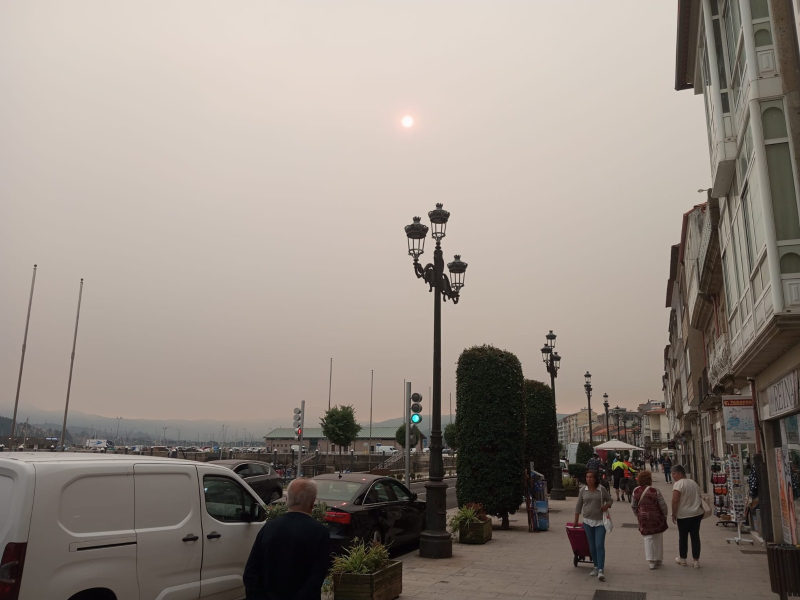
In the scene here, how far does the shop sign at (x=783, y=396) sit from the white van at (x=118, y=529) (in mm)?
9042

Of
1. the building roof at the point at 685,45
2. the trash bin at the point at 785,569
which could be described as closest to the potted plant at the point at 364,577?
the trash bin at the point at 785,569

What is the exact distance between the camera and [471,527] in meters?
13.9

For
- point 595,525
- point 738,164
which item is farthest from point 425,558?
point 738,164

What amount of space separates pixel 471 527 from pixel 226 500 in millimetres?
8107

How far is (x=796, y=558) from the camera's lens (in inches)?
269

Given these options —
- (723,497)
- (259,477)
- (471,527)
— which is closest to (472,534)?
(471,527)

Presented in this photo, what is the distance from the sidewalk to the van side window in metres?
2.79

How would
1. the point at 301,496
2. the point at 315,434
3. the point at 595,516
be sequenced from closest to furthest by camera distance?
the point at 301,496 < the point at 595,516 < the point at 315,434

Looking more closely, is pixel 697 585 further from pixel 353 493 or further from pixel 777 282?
pixel 353 493

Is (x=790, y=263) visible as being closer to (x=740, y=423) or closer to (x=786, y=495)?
(x=786, y=495)

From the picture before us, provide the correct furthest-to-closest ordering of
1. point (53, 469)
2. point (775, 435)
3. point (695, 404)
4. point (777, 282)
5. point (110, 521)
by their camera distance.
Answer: point (695, 404)
point (775, 435)
point (777, 282)
point (110, 521)
point (53, 469)

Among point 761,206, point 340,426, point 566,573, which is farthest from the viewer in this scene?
point 340,426

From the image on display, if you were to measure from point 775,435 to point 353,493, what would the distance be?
912 centimetres

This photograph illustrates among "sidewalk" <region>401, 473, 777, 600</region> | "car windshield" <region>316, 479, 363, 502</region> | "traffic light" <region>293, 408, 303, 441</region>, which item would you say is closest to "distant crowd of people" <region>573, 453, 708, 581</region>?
"sidewalk" <region>401, 473, 777, 600</region>
